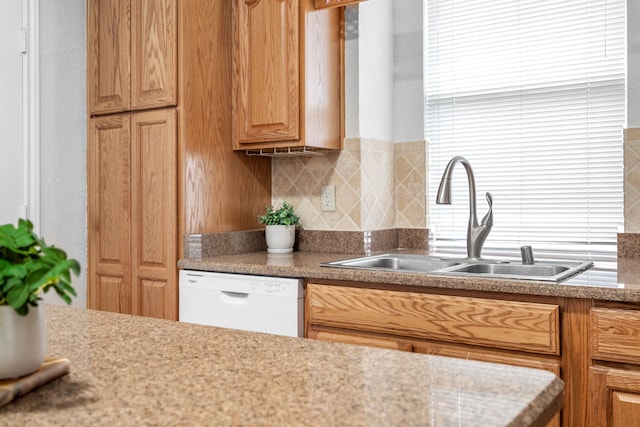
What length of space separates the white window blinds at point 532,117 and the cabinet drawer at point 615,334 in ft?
2.98

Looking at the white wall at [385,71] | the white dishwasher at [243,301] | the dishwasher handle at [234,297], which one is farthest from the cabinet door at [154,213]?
the white wall at [385,71]

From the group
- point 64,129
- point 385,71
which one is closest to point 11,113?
point 64,129

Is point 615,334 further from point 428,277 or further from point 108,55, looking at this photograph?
point 108,55

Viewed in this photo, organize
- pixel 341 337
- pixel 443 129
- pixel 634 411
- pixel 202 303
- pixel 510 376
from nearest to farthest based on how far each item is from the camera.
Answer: pixel 510 376 < pixel 634 411 < pixel 341 337 < pixel 202 303 < pixel 443 129

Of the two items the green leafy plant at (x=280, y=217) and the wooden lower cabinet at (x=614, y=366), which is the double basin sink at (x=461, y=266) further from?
the green leafy plant at (x=280, y=217)

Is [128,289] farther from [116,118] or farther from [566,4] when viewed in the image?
[566,4]

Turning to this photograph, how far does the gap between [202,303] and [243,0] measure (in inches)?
55.8

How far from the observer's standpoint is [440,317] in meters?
2.03

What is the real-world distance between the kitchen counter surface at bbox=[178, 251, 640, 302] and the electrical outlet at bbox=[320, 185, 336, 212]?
0.27 meters

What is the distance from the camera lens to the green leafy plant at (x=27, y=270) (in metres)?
0.75

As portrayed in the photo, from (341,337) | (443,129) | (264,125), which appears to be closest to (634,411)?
(341,337)

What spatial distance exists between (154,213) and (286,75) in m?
0.88

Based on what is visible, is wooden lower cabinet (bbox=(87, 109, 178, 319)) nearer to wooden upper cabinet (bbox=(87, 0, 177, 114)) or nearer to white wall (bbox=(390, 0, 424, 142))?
wooden upper cabinet (bbox=(87, 0, 177, 114))

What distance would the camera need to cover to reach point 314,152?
2.92 metres
